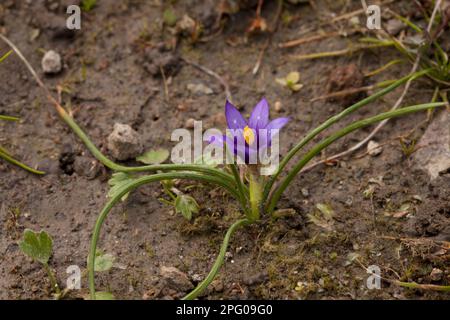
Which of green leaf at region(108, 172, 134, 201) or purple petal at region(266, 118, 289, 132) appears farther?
green leaf at region(108, 172, 134, 201)

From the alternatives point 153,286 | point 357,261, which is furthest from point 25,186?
point 357,261

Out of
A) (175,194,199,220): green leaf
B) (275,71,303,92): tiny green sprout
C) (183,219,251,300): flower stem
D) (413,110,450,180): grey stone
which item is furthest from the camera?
(275,71,303,92): tiny green sprout

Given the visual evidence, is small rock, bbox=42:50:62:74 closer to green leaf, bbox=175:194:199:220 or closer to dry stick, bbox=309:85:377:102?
green leaf, bbox=175:194:199:220

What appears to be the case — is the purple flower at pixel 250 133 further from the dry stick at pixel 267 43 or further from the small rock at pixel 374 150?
the dry stick at pixel 267 43

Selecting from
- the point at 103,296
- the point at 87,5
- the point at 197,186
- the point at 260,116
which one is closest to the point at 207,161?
the point at 197,186

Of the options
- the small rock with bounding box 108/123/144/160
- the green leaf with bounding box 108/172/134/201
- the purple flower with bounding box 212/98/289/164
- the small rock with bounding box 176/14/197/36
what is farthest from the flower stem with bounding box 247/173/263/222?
the small rock with bounding box 176/14/197/36

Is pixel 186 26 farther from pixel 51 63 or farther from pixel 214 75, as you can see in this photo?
pixel 51 63
